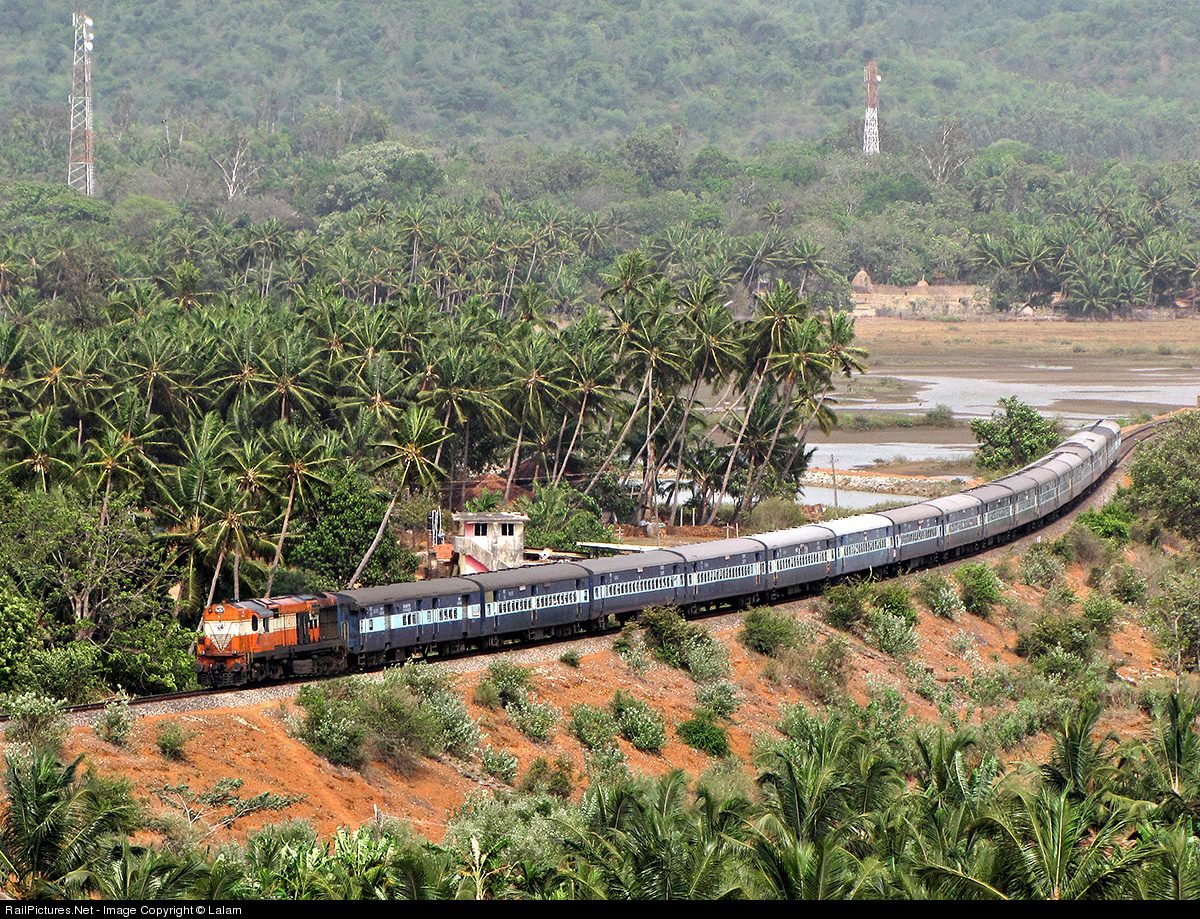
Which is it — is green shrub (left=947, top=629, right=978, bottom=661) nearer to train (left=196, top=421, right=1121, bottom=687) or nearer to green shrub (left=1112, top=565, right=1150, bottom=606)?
train (left=196, top=421, right=1121, bottom=687)

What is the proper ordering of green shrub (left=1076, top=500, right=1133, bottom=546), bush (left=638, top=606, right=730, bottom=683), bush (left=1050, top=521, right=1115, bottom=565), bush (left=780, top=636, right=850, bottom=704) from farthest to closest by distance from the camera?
green shrub (left=1076, top=500, right=1133, bottom=546), bush (left=1050, top=521, right=1115, bottom=565), bush (left=780, top=636, right=850, bottom=704), bush (left=638, top=606, right=730, bottom=683)

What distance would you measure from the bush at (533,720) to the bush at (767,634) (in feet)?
40.1

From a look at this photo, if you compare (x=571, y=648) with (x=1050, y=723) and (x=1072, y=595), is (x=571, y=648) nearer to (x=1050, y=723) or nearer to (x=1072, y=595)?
(x=1050, y=723)

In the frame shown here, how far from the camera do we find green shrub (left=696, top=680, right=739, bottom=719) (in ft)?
179

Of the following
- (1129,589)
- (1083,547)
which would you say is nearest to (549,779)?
(1129,589)

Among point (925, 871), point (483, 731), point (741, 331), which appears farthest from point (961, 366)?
point (925, 871)

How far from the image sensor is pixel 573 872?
2847cm

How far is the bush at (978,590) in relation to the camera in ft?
232

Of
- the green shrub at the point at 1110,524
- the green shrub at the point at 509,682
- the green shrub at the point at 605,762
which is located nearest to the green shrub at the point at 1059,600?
the green shrub at the point at 1110,524

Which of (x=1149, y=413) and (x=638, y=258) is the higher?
(x=638, y=258)

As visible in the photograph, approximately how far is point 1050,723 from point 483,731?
72.1 ft

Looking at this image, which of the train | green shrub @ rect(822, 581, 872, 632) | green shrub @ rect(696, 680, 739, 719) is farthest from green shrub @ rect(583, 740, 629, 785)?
green shrub @ rect(822, 581, 872, 632)

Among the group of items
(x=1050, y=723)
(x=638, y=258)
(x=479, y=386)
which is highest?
(x=638, y=258)

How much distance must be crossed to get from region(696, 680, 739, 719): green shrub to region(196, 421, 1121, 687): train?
194 inches
